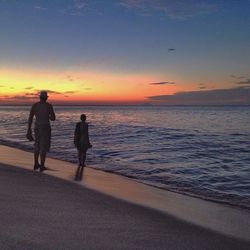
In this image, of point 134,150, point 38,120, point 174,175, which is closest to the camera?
point 38,120

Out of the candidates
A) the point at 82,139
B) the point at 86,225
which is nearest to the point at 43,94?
the point at 82,139

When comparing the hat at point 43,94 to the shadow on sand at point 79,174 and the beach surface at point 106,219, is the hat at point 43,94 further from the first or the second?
the beach surface at point 106,219

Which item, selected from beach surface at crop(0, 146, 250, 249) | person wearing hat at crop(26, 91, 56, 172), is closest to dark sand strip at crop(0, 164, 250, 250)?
beach surface at crop(0, 146, 250, 249)

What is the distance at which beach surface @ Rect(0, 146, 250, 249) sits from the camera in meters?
4.66

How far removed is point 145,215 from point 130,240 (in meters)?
1.57

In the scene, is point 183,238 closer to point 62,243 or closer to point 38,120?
point 62,243

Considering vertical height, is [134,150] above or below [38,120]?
below

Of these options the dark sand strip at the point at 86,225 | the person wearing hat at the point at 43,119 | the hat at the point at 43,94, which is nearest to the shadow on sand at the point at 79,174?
the person wearing hat at the point at 43,119

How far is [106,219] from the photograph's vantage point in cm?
571

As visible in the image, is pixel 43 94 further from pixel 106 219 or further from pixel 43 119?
pixel 106 219

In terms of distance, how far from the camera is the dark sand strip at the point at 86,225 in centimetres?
456

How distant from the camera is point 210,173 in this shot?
12.9 m

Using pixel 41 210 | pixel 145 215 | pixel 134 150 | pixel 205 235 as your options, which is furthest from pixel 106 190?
pixel 134 150

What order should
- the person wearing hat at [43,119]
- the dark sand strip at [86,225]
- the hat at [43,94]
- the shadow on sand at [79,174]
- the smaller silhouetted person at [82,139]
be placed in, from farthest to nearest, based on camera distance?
the smaller silhouetted person at [82,139] < the person wearing hat at [43,119] < the hat at [43,94] < the shadow on sand at [79,174] < the dark sand strip at [86,225]
